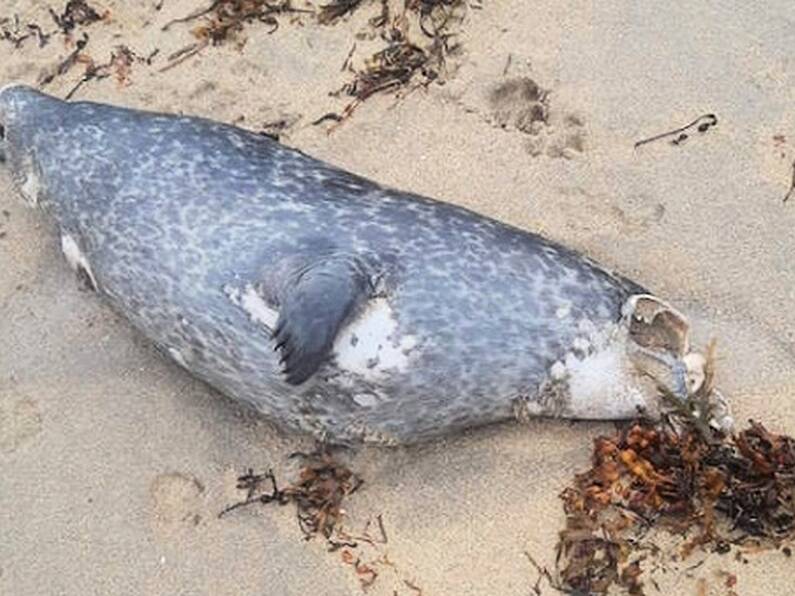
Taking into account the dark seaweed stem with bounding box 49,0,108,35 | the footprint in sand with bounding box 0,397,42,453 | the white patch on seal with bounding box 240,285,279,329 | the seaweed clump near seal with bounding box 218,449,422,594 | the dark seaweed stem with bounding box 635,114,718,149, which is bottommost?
the seaweed clump near seal with bounding box 218,449,422,594

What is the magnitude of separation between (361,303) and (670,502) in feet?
3.71

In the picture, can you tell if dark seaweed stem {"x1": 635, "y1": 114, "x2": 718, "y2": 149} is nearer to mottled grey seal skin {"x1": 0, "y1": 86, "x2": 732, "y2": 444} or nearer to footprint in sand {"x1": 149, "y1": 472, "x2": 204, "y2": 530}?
mottled grey seal skin {"x1": 0, "y1": 86, "x2": 732, "y2": 444}

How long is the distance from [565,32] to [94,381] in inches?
92.0

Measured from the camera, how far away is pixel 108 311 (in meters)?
4.85

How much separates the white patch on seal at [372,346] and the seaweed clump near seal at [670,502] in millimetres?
693

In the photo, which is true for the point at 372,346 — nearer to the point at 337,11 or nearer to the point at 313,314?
the point at 313,314

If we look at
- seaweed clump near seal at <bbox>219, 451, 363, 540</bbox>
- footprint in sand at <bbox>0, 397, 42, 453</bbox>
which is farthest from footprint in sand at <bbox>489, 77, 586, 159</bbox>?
footprint in sand at <bbox>0, 397, 42, 453</bbox>

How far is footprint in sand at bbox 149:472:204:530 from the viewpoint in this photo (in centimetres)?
427

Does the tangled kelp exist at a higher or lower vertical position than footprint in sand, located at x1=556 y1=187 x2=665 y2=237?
lower

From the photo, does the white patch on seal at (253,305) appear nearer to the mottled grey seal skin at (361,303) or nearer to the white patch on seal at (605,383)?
the mottled grey seal skin at (361,303)

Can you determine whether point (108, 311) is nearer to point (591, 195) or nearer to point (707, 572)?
point (591, 195)

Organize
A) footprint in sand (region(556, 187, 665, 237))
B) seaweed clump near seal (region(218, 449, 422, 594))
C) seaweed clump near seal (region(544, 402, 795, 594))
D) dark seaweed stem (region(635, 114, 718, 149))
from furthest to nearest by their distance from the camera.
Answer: dark seaweed stem (region(635, 114, 718, 149)), footprint in sand (region(556, 187, 665, 237)), seaweed clump near seal (region(218, 449, 422, 594)), seaweed clump near seal (region(544, 402, 795, 594))

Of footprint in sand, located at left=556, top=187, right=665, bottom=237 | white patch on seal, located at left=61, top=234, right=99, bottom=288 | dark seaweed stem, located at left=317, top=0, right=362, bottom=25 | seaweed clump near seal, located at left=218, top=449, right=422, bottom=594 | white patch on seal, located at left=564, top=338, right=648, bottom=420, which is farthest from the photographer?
dark seaweed stem, located at left=317, top=0, right=362, bottom=25

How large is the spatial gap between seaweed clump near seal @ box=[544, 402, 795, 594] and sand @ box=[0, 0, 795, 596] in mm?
75
